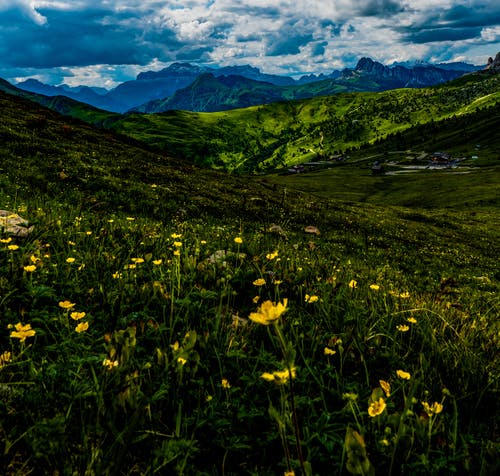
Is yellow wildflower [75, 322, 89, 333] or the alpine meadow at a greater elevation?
yellow wildflower [75, 322, 89, 333]

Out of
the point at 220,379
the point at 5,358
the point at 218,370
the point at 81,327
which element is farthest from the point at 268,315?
the point at 5,358

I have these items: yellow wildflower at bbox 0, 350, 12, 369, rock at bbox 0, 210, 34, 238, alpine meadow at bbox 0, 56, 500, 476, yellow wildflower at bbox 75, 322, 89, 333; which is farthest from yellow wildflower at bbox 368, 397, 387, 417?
rock at bbox 0, 210, 34, 238

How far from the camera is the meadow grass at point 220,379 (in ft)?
6.88

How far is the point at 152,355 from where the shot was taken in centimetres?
321

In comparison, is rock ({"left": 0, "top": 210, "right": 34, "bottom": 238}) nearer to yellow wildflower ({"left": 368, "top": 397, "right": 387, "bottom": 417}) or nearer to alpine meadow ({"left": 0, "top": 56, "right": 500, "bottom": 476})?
alpine meadow ({"left": 0, "top": 56, "right": 500, "bottom": 476})

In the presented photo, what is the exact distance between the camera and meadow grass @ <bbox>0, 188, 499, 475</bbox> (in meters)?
2.10

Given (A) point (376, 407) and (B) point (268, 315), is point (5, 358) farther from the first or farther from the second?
(A) point (376, 407)

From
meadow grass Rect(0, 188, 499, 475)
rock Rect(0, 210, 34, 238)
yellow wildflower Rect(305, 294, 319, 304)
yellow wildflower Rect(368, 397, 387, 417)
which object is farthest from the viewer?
rock Rect(0, 210, 34, 238)

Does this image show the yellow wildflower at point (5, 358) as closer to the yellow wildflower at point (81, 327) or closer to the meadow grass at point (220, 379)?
the meadow grass at point (220, 379)

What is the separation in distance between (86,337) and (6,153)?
27285 mm

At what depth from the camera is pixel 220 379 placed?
301 centimetres

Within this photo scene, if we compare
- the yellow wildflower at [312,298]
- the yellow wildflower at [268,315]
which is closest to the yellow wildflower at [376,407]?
the yellow wildflower at [268,315]

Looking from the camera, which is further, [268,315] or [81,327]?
[81,327]

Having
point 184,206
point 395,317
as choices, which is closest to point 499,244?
point 184,206
